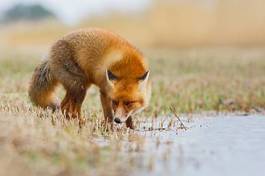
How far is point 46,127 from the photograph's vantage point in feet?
25.6

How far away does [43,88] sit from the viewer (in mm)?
10391

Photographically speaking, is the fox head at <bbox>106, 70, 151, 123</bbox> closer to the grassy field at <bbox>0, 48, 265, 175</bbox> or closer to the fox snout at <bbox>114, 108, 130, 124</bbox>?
the fox snout at <bbox>114, 108, 130, 124</bbox>

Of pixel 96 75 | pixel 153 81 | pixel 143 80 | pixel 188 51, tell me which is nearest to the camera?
pixel 143 80

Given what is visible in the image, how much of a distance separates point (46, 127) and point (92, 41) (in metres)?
2.70

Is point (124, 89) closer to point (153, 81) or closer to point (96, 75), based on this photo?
point (96, 75)

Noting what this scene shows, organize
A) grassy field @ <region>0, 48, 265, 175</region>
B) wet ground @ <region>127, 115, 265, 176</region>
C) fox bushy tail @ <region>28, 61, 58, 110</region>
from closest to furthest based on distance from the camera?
grassy field @ <region>0, 48, 265, 175</region>
wet ground @ <region>127, 115, 265, 176</region>
fox bushy tail @ <region>28, 61, 58, 110</region>

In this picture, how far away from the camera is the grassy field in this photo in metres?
6.54

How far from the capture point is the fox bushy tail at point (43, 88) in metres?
10.4

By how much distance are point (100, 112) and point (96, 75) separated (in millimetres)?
1893

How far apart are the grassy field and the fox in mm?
375

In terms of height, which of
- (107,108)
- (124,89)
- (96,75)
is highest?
(96,75)

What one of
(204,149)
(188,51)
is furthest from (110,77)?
(188,51)

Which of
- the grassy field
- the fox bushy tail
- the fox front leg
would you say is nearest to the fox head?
the grassy field

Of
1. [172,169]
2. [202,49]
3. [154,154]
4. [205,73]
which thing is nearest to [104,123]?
[154,154]
